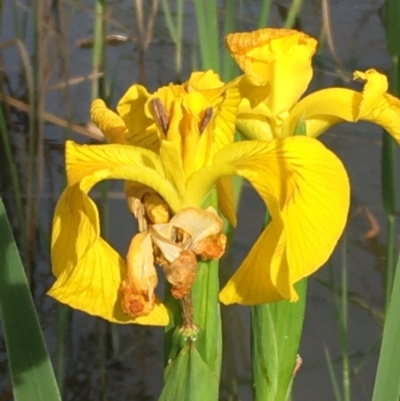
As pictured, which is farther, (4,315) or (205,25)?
(205,25)

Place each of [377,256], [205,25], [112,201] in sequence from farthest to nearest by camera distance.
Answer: [112,201], [377,256], [205,25]

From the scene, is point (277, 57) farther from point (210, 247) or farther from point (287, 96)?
point (210, 247)

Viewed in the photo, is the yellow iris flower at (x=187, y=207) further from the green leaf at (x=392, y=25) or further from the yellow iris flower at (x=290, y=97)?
the green leaf at (x=392, y=25)

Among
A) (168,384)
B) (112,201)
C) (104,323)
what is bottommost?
(104,323)

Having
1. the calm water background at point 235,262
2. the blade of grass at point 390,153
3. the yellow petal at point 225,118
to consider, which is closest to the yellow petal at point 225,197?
the yellow petal at point 225,118

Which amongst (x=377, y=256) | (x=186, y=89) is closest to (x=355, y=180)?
(x=377, y=256)

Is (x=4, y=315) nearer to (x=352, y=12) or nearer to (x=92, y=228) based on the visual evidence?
(x=92, y=228)

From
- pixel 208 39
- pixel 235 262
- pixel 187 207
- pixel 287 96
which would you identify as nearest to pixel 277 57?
pixel 287 96
